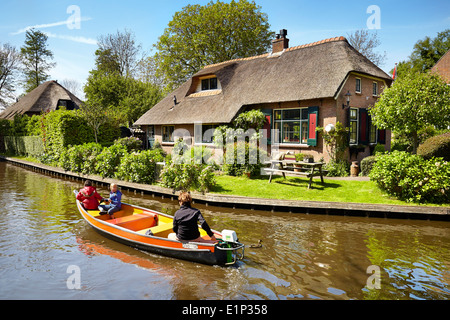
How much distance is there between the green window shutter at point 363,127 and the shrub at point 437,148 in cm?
336

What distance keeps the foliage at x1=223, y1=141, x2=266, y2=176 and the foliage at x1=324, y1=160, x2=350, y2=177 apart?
10.5ft

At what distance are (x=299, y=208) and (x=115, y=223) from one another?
19.5ft

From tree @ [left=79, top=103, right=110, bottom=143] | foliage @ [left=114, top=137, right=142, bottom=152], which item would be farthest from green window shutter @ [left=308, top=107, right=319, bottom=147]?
tree @ [left=79, top=103, right=110, bottom=143]

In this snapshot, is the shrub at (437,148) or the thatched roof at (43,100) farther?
the thatched roof at (43,100)

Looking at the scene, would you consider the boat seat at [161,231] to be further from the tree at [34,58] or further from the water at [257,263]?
the tree at [34,58]

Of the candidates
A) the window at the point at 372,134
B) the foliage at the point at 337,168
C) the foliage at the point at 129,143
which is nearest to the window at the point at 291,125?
the foliage at the point at 337,168

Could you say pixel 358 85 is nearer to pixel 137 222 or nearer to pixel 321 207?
pixel 321 207

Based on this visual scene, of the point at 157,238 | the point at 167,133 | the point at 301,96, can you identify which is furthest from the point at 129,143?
the point at 157,238

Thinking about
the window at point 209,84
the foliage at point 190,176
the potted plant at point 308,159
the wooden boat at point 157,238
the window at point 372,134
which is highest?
the window at point 209,84

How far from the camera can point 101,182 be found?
55.5ft

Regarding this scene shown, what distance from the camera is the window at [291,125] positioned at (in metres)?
16.2

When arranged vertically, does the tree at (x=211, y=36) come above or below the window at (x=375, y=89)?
above

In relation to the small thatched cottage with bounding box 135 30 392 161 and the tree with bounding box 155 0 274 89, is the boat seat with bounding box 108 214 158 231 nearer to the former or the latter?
the small thatched cottage with bounding box 135 30 392 161

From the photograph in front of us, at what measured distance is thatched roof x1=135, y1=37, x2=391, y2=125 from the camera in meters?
15.6
